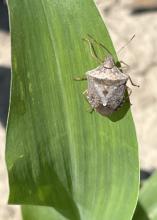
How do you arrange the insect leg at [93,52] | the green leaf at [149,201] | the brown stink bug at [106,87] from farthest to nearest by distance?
the green leaf at [149,201] < the brown stink bug at [106,87] < the insect leg at [93,52]

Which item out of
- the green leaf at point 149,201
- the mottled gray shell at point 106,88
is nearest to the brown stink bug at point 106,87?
the mottled gray shell at point 106,88

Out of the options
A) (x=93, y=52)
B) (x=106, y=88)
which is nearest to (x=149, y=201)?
(x=106, y=88)

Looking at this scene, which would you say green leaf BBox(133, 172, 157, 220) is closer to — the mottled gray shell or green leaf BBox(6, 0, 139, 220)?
green leaf BBox(6, 0, 139, 220)

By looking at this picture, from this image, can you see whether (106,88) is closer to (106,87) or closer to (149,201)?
(106,87)

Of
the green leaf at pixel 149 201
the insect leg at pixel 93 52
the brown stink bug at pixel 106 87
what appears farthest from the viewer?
Result: the green leaf at pixel 149 201

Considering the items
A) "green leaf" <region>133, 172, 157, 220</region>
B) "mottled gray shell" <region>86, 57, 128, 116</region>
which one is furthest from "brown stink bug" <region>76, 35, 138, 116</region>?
"green leaf" <region>133, 172, 157, 220</region>

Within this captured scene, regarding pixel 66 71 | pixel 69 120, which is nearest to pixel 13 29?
pixel 66 71

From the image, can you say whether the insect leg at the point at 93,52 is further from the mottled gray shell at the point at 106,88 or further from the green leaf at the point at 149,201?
the green leaf at the point at 149,201
